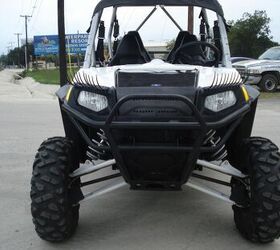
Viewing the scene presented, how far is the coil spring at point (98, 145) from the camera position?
4.18 meters

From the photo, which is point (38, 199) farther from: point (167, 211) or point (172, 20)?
point (172, 20)

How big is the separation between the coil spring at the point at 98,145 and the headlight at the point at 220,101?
843mm

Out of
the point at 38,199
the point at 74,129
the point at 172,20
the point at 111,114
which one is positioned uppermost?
the point at 172,20

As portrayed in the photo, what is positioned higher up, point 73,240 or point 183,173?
point 183,173

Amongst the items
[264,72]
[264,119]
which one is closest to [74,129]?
[264,119]

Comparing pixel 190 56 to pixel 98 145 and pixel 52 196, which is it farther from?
pixel 52 196

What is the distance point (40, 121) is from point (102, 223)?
722 cm

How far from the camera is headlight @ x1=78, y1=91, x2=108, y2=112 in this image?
4008mm

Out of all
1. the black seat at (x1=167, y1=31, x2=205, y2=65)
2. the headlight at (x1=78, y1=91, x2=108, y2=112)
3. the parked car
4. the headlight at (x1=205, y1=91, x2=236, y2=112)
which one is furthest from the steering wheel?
the parked car

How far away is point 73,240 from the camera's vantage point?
14.2 feet

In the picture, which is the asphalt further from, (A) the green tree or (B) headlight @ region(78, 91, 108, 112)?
(A) the green tree

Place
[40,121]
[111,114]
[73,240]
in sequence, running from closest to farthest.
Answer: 1. [111,114]
2. [73,240]
3. [40,121]

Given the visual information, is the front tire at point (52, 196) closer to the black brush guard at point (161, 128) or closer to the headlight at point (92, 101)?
the black brush guard at point (161, 128)

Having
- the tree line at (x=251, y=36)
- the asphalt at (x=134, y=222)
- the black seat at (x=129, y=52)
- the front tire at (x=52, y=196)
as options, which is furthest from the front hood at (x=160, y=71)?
the tree line at (x=251, y=36)
